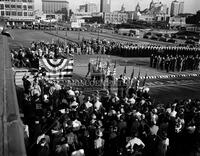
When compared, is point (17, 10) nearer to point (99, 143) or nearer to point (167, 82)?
point (167, 82)

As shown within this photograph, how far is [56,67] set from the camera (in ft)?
55.0

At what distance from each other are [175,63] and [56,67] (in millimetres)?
11380

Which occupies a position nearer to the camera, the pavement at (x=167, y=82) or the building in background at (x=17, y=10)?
the pavement at (x=167, y=82)

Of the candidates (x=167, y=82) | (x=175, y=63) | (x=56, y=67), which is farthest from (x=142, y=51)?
(x=56, y=67)

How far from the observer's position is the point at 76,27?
77438mm

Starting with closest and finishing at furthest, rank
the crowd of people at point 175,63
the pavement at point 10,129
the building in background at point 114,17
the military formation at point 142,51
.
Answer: the pavement at point 10,129 < the crowd of people at point 175,63 < the military formation at point 142,51 < the building in background at point 114,17

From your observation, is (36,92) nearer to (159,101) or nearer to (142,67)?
(159,101)

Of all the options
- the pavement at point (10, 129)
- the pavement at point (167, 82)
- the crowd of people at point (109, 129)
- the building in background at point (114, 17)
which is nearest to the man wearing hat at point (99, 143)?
the crowd of people at point (109, 129)

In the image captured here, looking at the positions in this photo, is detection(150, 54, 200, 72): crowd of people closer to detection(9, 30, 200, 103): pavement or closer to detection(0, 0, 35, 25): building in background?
detection(9, 30, 200, 103): pavement

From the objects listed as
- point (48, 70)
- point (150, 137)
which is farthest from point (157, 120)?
point (48, 70)

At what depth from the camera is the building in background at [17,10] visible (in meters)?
105

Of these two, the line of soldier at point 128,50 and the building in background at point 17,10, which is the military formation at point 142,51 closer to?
the line of soldier at point 128,50

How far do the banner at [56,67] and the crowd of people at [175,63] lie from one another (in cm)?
974

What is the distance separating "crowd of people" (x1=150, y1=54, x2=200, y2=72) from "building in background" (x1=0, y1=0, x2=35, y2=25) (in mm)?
91545
